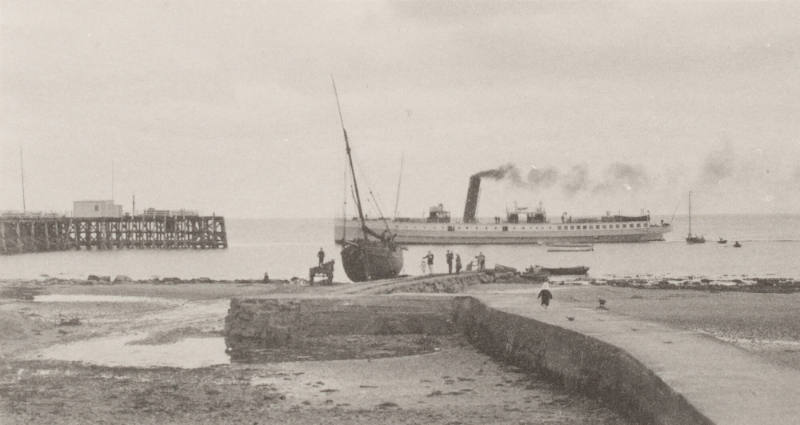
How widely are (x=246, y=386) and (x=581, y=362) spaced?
4.97 m

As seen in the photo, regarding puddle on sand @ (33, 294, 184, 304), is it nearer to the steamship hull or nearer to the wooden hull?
the wooden hull

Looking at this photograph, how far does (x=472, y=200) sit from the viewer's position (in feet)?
374

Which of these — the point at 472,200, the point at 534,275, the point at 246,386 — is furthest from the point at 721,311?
the point at 472,200

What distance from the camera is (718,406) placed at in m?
8.59

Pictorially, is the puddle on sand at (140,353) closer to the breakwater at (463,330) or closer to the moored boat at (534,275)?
the breakwater at (463,330)

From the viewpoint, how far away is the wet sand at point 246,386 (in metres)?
11.7

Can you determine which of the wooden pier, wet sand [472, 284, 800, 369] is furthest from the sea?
wet sand [472, 284, 800, 369]

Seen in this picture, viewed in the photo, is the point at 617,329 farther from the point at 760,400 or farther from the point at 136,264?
the point at 136,264

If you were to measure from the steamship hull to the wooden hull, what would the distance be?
71.4 metres

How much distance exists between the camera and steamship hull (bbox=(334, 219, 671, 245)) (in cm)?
11519

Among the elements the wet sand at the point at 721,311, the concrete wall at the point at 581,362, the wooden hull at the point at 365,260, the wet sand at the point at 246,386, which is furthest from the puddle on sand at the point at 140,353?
the wooden hull at the point at 365,260

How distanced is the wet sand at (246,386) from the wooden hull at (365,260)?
65.6 feet

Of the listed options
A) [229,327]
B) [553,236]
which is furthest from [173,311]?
[553,236]

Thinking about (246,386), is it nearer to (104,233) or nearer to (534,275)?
(534,275)
